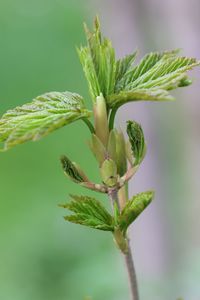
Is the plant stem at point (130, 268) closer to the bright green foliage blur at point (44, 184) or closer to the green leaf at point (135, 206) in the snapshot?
the green leaf at point (135, 206)

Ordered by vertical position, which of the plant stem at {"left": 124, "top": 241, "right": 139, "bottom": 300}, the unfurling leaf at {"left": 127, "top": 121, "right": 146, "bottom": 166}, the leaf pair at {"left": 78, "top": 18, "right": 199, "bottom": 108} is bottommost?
the plant stem at {"left": 124, "top": 241, "right": 139, "bottom": 300}

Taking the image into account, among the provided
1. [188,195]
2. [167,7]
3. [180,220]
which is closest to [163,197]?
[180,220]

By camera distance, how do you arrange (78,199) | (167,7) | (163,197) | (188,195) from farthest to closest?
1. (188,195)
2. (163,197)
3. (167,7)
4. (78,199)

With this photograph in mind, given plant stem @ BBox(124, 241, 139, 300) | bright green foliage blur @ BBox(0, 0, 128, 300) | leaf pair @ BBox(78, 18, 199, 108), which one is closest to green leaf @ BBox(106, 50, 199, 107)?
leaf pair @ BBox(78, 18, 199, 108)

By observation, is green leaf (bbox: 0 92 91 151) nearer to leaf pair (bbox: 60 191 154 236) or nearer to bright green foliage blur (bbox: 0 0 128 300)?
leaf pair (bbox: 60 191 154 236)

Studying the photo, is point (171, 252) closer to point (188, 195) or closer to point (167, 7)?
point (188, 195)
